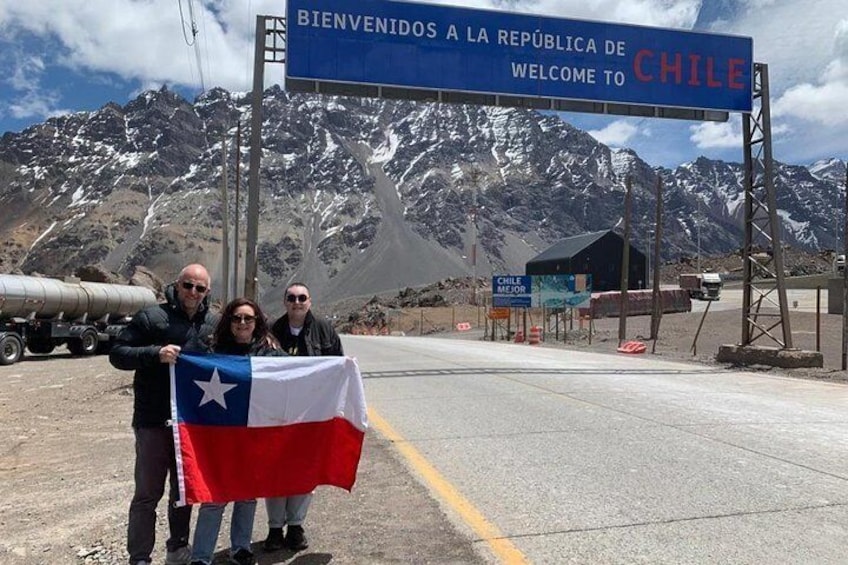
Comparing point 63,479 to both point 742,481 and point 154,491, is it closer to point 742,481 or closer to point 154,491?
point 154,491

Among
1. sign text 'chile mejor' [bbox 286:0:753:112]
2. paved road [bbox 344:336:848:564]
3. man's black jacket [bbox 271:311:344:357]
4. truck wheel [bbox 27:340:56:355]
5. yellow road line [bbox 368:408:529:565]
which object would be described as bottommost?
truck wheel [bbox 27:340:56:355]

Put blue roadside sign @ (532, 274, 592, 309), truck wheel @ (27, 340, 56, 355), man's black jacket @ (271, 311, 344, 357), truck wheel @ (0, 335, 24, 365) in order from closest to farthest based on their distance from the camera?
man's black jacket @ (271, 311, 344, 357) → truck wheel @ (0, 335, 24, 365) → truck wheel @ (27, 340, 56, 355) → blue roadside sign @ (532, 274, 592, 309)

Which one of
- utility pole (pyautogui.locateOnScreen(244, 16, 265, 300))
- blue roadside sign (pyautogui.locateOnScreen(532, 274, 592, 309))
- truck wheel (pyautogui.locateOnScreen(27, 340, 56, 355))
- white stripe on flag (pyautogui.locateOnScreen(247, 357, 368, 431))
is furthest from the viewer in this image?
blue roadside sign (pyautogui.locateOnScreen(532, 274, 592, 309))

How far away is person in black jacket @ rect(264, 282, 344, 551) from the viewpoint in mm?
4770

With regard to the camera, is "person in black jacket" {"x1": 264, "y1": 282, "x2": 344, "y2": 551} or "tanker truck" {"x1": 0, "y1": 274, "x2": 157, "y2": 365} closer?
"person in black jacket" {"x1": 264, "y1": 282, "x2": 344, "y2": 551}

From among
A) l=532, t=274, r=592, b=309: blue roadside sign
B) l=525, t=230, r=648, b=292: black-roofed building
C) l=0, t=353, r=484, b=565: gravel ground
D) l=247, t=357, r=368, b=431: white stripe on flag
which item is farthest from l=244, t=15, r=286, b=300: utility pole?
l=525, t=230, r=648, b=292: black-roofed building

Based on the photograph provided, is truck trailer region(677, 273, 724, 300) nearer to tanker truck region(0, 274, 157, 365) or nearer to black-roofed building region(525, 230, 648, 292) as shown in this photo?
black-roofed building region(525, 230, 648, 292)

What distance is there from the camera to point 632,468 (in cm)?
672

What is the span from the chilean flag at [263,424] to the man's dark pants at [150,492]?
13cm

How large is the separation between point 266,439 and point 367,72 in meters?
13.0

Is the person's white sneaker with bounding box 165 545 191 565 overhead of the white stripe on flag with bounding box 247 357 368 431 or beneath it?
beneath

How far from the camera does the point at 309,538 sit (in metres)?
5.02

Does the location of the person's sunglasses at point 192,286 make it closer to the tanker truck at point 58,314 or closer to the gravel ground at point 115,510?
the gravel ground at point 115,510

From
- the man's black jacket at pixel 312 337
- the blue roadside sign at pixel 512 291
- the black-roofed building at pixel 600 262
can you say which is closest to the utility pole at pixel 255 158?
the man's black jacket at pixel 312 337
